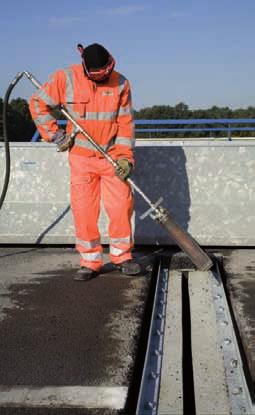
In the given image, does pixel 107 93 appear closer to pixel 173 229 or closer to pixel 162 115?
pixel 173 229

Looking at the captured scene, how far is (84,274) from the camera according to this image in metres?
4.13

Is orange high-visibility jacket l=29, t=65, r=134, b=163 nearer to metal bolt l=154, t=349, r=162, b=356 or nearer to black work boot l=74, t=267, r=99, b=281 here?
black work boot l=74, t=267, r=99, b=281

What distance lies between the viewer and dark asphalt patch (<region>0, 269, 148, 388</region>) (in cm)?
263

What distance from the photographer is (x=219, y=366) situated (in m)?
Result: 2.71

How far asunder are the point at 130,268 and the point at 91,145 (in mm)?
956

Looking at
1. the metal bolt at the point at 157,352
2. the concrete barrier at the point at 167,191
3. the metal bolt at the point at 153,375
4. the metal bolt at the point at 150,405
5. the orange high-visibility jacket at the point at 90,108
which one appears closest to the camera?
the metal bolt at the point at 150,405

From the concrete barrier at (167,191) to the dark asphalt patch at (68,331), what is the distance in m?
0.97

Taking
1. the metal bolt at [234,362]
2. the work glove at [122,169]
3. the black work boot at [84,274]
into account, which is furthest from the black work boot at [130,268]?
the metal bolt at [234,362]

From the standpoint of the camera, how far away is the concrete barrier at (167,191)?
496 cm

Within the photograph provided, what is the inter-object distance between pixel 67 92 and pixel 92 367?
6.99 feet

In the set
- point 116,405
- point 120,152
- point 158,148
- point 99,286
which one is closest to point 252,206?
point 158,148

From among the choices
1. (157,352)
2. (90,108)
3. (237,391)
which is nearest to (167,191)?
(90,108)

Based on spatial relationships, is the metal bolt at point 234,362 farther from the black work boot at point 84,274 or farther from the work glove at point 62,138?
the work glove at point 62,138

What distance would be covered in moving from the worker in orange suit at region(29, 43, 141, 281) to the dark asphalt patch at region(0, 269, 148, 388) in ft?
0.90
